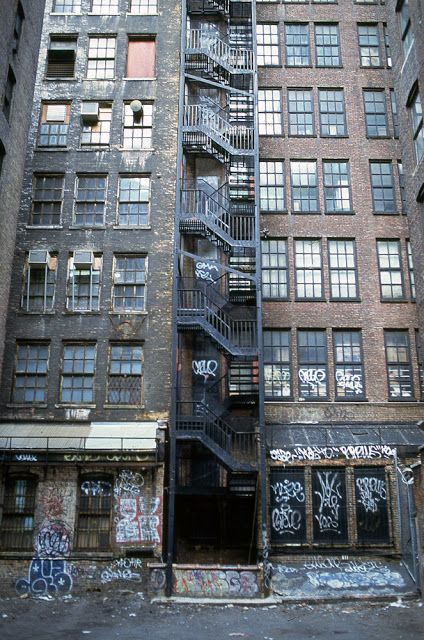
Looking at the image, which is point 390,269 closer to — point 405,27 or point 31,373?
point 405,27

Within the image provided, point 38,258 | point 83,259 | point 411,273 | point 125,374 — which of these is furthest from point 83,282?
point 411,273

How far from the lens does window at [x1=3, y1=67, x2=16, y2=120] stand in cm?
2212

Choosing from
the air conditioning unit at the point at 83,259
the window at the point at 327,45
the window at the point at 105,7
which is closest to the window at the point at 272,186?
the window at the point at 327,45

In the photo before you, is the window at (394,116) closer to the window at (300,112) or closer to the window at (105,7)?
the window at (300,112)

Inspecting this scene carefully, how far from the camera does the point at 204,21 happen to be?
28656 millimetres

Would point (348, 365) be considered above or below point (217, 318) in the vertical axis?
below

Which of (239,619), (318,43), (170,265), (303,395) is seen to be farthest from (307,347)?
(318,43)

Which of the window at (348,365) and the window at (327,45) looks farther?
the window at (327,45)

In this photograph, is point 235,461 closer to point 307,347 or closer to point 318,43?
point 307,347

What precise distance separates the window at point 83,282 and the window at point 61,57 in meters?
8.46

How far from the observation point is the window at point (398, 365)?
24344 mm

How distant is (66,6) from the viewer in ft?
92.5

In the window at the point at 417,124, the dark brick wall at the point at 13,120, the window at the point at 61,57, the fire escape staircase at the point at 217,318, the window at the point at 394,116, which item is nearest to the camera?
the window at the point at 417,124

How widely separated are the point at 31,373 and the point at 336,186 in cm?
1416
